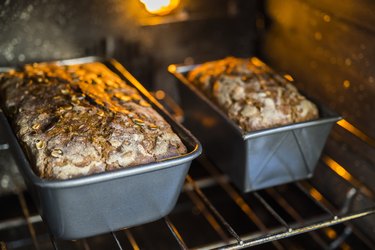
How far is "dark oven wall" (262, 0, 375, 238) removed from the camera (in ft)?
4.92

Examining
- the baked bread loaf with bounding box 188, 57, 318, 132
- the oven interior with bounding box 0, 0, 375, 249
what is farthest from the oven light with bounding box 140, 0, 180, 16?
the baked bread loaf with bounding box 188, 57, 318, 132

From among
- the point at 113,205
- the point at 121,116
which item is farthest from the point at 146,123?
the point at 113,205

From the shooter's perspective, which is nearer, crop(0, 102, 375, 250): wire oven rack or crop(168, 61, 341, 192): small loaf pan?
crop(168, 61, 341, 192): small loaf pan

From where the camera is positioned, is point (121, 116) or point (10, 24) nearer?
point (121, 116)

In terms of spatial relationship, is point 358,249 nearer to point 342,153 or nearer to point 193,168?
point 342,153

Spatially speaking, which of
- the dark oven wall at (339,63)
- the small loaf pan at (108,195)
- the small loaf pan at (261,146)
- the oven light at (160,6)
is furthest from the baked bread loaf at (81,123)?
the dark oven wall at (339,63)

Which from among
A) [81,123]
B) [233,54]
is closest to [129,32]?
[233,54]

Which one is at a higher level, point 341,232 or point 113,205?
point 113,205

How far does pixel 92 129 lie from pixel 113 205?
0.68 feet

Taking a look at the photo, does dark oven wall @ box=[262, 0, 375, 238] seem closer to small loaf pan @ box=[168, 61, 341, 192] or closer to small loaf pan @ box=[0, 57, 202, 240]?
small loaf pan @ box=[168, 61, 341, 192]

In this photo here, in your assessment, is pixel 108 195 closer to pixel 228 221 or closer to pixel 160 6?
pixel 228 221

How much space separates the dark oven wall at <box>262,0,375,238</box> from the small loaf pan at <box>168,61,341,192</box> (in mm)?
146

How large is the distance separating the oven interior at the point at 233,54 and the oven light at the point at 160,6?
2 centimetres

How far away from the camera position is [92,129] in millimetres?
1265
